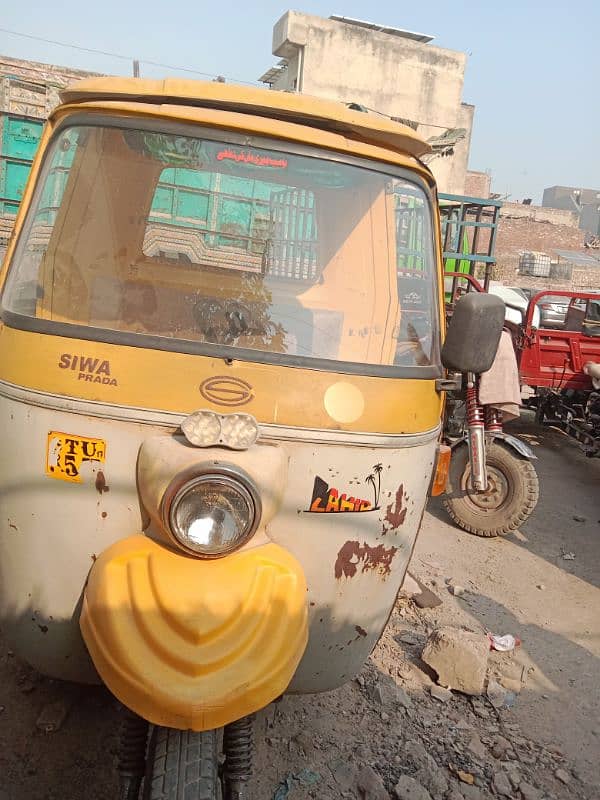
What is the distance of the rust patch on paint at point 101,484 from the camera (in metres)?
2.04

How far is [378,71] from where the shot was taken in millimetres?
26406

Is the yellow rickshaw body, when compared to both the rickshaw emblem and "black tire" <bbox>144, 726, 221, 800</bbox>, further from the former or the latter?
"black tire" <bbox>144, 726, 221, 800</bbox>

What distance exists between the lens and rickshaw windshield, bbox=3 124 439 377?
224 centimetres

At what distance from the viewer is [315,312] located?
231cm

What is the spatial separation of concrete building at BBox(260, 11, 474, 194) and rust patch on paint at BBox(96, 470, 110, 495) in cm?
2509

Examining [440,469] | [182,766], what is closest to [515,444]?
[440,469]

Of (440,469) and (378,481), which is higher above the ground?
(378,481)

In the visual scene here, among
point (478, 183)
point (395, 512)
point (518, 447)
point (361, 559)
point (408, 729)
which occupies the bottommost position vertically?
point (408, 729)

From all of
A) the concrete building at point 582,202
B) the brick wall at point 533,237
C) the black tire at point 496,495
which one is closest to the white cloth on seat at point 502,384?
the black tire at point 496,495

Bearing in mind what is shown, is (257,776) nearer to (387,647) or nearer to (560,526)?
(387,647)

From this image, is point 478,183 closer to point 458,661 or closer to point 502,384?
point 502,384

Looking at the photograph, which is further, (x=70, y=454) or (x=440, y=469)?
(x=440, y=469)

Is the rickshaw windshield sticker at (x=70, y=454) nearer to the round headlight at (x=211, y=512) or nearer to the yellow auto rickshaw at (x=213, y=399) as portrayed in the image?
the yellow auto rickshaw at (x=213, y=399)

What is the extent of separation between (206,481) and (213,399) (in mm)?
299
